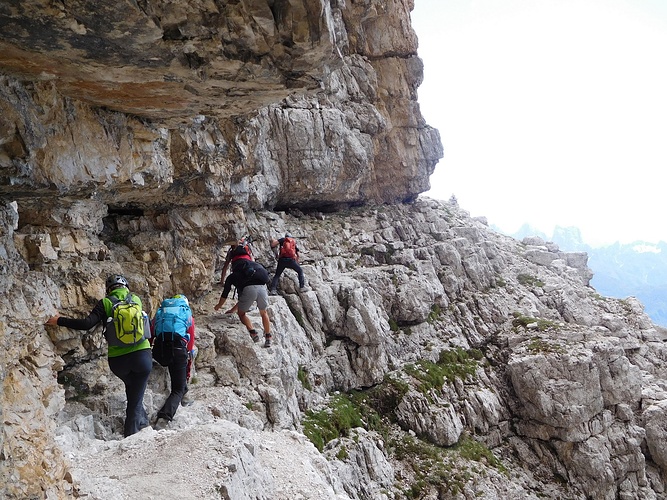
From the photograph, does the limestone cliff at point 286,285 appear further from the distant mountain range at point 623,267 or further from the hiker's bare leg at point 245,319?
the distant mountain range at point 623,267

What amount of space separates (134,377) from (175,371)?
5.57ft

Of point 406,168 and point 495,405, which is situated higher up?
point 406,168

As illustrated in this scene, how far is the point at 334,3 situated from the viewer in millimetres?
7230

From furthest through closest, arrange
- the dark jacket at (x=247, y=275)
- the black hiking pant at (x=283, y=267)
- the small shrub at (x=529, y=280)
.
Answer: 1. the small shrub at (x=529, y=280)
2. the black hiking pant at (x=283, y=267)
3. the dark jacket at (x=247, y=275)

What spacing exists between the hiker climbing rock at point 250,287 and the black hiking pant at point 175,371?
431cm

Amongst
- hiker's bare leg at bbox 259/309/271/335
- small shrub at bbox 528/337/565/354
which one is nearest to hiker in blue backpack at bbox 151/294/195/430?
hiker's bare leg at bbox 259/309/271/335

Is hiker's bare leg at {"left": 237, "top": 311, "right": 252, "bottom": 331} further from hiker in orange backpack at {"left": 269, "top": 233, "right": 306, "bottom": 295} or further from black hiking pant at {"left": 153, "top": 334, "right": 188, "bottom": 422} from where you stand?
black hiking pant at {"left": 153, "top": 334, "right": 188, "bottom": 422}

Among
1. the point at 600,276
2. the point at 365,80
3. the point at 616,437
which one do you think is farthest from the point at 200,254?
the point at 600,276

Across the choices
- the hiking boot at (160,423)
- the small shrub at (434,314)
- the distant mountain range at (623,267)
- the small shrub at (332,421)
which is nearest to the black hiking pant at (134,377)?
the hiking boot at (160,423)

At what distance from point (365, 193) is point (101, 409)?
82.8 ft

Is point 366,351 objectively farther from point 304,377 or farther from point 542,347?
point 542,347

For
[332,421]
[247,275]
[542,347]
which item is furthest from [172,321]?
[542,347]

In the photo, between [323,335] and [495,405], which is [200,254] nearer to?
[323,335]

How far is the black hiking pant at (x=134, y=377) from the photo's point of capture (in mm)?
9859
